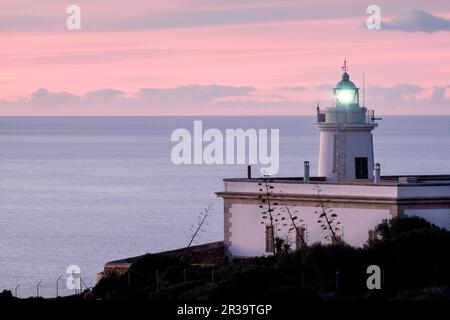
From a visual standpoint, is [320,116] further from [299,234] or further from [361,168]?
[299,234]

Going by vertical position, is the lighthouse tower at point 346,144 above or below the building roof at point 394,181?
above

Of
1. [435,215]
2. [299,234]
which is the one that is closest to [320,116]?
[299,234]

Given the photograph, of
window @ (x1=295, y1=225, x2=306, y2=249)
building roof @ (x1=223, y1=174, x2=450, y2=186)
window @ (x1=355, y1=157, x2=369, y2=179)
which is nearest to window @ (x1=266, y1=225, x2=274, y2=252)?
window @ (x1=295, y1=225, x2=306, y2=249)

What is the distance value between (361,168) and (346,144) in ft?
2.54

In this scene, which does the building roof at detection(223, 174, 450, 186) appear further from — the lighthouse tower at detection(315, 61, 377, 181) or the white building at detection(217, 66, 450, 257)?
the lighthouse tower at detection(315, 61, 377, 181)

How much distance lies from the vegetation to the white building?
0.62 metres

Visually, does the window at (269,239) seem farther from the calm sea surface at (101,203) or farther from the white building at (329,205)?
the calm sea surface at (101,203)

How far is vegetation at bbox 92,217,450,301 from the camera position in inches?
1367

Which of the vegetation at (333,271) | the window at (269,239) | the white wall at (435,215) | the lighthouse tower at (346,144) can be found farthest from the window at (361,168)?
the vegetation at (333,271)

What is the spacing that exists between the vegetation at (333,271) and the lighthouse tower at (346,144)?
5.16m

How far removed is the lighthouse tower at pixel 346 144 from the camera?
45094mm
